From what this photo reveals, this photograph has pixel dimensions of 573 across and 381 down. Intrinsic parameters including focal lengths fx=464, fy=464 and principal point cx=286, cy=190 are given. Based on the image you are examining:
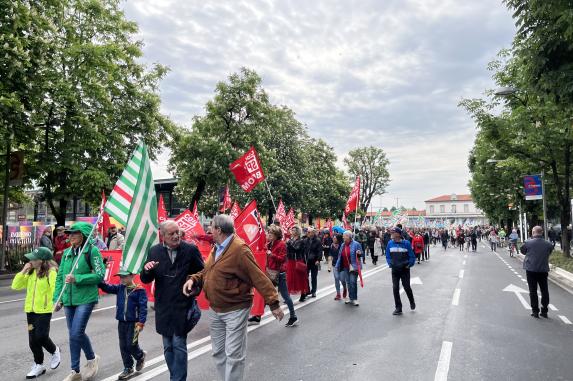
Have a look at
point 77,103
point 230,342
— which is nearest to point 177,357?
point 230,342

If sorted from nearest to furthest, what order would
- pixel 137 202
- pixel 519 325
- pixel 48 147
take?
pixel 137 202
pixel 519 325
pixel 48 147

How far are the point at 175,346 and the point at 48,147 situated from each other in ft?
66.6

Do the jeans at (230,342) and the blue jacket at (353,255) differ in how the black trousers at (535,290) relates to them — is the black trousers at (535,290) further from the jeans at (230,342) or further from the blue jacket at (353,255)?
the jeans at (230,342)

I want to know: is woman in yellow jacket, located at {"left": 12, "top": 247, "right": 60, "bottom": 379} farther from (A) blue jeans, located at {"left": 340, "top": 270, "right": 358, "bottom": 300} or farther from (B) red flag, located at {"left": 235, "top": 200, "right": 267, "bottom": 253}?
(A) blue jeans, located at {"left": 340, "top": 270, "right": 358, "bottom": 300}

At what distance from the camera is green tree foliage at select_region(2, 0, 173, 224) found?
1917 centimetres

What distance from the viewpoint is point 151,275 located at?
4.57 m

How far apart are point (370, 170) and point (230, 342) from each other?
76824mm

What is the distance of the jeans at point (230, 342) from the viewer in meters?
4.27

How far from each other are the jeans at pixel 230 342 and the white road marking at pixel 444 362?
8.30 feet

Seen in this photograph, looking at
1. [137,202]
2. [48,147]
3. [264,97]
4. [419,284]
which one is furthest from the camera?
[264,97]

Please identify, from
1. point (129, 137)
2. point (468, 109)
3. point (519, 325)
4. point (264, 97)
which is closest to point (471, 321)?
point (519, 325)

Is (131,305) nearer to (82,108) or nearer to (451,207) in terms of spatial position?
(82,108)

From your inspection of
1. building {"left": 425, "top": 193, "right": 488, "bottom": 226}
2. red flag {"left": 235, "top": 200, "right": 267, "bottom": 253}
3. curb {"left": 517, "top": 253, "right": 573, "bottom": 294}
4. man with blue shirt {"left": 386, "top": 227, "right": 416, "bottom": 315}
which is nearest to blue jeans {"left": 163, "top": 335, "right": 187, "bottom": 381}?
red flag {"left": 235, "top": 200, "right": 267, "bottom": 253}

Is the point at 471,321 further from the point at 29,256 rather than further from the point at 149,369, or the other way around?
the point at 29,256
